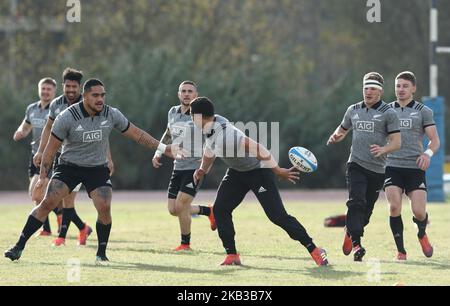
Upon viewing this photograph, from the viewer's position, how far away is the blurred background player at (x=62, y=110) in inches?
538

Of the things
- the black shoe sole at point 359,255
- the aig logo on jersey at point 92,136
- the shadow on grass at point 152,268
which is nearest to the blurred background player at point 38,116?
the aig logo on jersey at point 92,136

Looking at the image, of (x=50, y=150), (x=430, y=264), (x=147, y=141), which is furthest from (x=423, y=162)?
(x=50, y=150)

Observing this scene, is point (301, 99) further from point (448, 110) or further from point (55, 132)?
point (55, 132)

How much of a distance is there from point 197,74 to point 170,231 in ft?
51.4

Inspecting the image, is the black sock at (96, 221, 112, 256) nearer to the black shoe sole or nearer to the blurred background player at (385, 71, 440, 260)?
the black shoe sole

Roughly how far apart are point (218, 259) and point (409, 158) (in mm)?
2760

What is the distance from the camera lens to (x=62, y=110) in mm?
14398

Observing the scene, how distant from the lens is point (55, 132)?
1241 cm

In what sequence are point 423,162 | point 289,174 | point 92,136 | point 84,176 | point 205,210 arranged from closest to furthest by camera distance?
point 289,174 < point 92,136 < point 84,176 < point 423,162 < point 205,210

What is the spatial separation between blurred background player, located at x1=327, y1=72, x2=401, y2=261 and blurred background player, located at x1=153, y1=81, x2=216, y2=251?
2.46m

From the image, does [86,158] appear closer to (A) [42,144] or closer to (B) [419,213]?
(A) [42,144]

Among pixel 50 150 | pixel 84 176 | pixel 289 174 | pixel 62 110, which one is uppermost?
pixel 62 110

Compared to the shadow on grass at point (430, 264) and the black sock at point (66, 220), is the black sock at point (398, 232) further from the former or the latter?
the black sock at point (66, 220)

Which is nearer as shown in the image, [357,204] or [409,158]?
[357,204]
